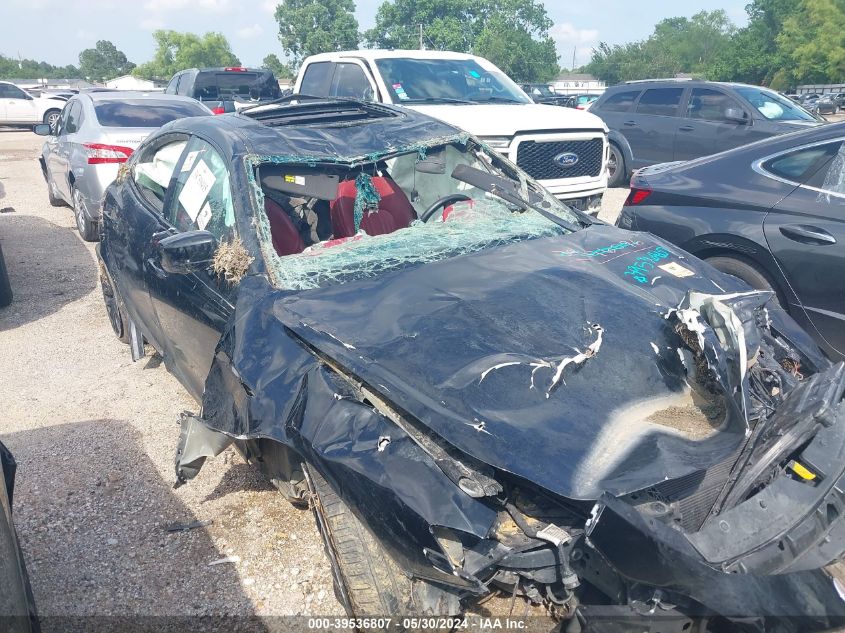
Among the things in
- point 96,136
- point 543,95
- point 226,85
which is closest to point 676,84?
point 226,85

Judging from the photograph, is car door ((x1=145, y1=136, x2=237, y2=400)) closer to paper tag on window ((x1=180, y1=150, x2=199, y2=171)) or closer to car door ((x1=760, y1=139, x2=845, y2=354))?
paper tag on window ((x1=180, y1=150, x2=199, y2=171))

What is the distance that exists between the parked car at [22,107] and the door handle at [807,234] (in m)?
24.6

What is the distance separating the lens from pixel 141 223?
12.8 feet

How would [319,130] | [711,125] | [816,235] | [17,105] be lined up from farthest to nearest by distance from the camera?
[17,105], [711,125], [816,235], [319,130]

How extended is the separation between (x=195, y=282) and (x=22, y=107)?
24563 millimetres

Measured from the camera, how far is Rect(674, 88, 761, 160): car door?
32.3 feet

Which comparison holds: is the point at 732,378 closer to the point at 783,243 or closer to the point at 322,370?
the point at 322,370

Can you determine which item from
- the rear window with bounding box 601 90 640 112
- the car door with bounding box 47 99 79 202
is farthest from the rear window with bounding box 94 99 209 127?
the rear window with bounding box 601 90 640 112

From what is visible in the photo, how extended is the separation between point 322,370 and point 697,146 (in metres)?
9.59

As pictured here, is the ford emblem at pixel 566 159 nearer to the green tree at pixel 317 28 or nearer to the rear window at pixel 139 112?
the rear window at pixel 139 112

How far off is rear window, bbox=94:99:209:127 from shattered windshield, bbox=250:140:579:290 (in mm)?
4706

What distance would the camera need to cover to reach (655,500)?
6.46 feet

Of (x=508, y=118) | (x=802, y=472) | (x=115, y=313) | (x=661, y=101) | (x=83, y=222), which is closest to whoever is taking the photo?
(x=802, y=472)

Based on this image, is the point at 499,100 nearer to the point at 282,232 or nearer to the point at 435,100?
the point at 435,100
